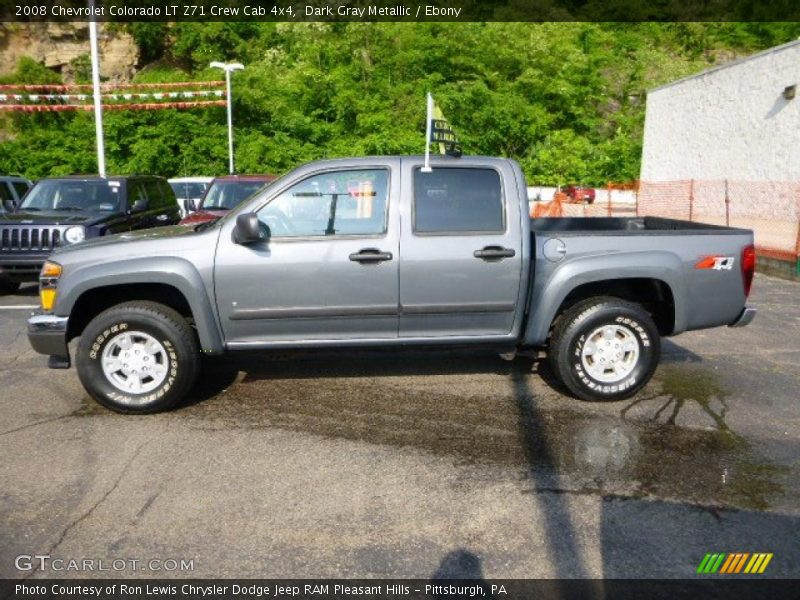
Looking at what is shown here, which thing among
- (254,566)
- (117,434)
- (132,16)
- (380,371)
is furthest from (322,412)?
(132,16)

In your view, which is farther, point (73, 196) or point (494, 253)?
point (73, 196)

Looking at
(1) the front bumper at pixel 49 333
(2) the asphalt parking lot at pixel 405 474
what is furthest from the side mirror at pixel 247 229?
(1) the front bumper at pixel 49 333

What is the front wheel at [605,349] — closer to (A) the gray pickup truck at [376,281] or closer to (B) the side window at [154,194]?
(A) the gray pickup truck at [376,281]

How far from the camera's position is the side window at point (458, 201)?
15.3 ft

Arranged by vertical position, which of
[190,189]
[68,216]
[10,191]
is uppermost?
[190,189]

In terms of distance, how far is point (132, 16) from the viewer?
41.7m

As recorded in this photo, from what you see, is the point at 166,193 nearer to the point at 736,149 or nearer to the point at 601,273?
the point at 601,273

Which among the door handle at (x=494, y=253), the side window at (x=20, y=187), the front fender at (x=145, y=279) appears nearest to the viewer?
the front fender at (x=145, y=279)

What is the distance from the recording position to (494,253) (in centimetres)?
458

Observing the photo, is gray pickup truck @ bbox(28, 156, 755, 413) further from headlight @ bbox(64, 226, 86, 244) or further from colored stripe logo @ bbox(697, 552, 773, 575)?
headlight @ bbox(64, 226, 86, 244)

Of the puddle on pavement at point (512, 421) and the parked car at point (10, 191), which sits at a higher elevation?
the parked car at point (10, 191)

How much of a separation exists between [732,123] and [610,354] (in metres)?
16.1

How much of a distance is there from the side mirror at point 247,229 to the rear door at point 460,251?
1.04 m

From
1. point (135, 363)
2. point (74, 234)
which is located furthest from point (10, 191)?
point (135, 363)
